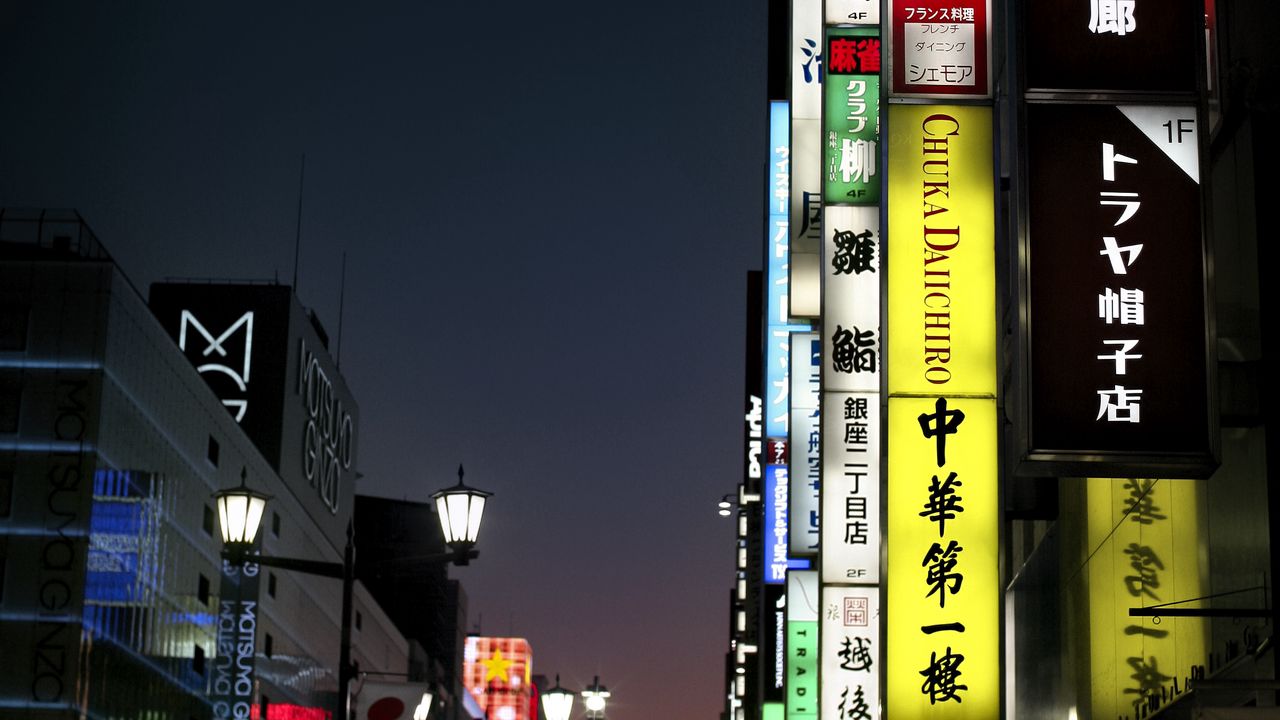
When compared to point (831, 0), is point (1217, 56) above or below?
below

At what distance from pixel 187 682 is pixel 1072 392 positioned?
6683 centimetres

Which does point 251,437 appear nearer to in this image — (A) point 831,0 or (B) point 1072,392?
(A) point 831,0

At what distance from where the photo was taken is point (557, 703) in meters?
29.2

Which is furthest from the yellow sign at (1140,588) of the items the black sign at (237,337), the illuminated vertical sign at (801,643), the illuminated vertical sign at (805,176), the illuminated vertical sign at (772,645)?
the black sign at (237,337)

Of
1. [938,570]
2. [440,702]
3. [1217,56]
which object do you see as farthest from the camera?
[440,702]

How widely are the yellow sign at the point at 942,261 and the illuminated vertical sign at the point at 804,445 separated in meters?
13.6

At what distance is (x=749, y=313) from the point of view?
4033 inches

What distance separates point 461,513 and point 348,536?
4.26 ft

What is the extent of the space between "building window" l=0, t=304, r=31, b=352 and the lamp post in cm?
4088

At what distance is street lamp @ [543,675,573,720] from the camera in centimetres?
2922

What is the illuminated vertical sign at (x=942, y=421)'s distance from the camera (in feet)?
51.6

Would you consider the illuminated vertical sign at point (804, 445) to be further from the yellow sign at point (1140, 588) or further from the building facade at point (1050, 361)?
the yellow sign at point (1140, 588)

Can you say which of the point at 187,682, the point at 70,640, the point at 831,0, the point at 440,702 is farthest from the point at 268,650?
the point at 831,0

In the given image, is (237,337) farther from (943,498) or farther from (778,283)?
(943,498)
